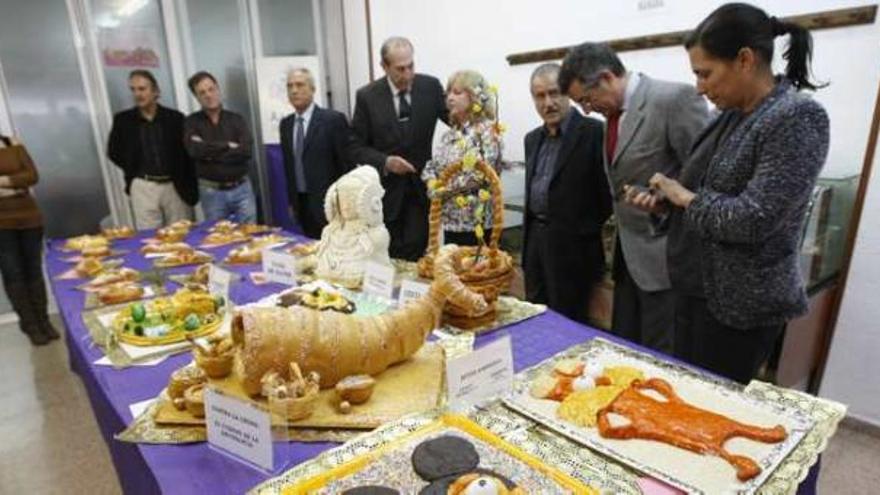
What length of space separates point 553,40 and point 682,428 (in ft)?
8.35

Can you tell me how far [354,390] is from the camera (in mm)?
983

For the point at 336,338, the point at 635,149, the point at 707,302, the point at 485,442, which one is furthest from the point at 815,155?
the point at 336,338

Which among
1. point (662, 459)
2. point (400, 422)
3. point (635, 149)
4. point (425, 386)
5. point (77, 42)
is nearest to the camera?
point (662, 459)

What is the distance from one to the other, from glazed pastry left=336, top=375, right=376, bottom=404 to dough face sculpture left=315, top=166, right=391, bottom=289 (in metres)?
0.69

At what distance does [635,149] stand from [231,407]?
1349 millimetres

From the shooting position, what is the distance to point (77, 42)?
3.67 m

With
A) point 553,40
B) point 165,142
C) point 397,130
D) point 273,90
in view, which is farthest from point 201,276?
point 273,90

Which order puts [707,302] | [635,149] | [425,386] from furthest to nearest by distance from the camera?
1. [635,149]
2. [707,302]
3. [425,386]

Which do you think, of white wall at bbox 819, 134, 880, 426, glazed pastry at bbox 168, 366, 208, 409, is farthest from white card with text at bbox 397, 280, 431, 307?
white wall at bbox 819, 134, 880, 426

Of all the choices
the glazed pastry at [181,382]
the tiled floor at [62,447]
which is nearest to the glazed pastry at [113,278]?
the tiled floor at [62,447]

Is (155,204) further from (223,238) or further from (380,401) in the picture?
(380,401)

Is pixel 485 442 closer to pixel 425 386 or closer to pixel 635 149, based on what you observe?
pixel 425 386

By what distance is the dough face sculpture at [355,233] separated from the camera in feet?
5.51

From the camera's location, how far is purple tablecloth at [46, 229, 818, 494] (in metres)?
0.86
